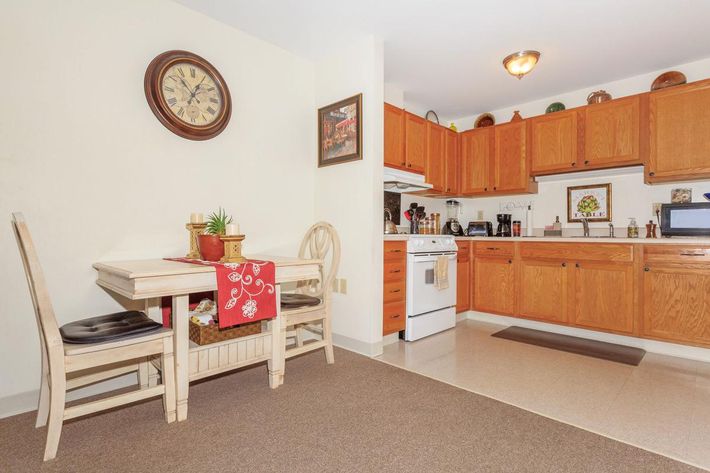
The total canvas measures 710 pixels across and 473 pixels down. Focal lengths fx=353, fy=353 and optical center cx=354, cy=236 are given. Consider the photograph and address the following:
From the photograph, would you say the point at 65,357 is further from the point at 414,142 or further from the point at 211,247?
the point at 414,142

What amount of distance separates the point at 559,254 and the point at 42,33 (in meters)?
4.25

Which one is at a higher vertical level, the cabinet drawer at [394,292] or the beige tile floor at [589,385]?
the cabinet drawer at [394,292]

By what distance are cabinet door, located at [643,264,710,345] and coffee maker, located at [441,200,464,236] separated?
195 centimetres

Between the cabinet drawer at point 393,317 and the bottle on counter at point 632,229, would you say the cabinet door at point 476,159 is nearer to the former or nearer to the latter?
the bottle on counter at point 632,229

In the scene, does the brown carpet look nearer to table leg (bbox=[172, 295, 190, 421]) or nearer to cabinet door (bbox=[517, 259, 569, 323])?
table leg (bbox=[172, 295, 190, 421])

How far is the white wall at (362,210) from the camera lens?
2.85 meters

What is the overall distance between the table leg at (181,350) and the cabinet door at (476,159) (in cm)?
360

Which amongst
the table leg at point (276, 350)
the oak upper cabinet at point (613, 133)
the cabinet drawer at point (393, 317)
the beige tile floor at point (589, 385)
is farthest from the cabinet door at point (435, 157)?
the table leg at point (276, 350)

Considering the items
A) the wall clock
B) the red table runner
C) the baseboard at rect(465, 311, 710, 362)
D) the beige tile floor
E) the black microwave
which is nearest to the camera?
the beige tile floor

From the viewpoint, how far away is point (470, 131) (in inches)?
173

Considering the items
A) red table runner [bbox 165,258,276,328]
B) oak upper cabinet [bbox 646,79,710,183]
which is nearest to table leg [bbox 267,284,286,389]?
red table runner [bbox 165,258,276,328]

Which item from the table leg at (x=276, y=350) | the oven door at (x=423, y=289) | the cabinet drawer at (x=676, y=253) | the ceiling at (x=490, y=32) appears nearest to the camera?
the table leg at (x=276, y=350)

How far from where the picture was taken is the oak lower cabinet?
9.99 feet

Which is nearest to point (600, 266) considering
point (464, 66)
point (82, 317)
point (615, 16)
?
point (615, 16)
